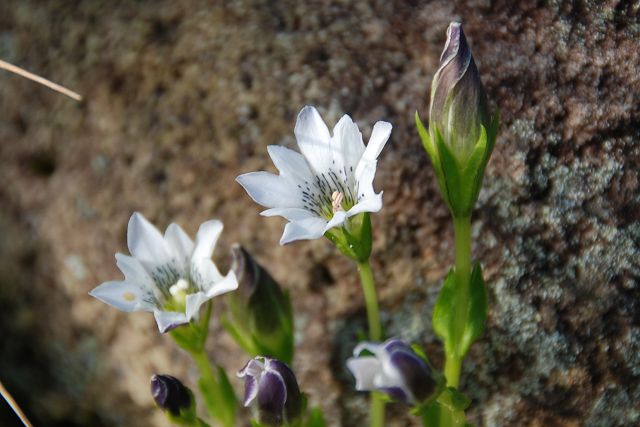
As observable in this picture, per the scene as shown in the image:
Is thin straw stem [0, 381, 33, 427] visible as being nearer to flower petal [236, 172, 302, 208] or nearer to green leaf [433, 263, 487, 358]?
flower petal [236, 172, 302, 208]

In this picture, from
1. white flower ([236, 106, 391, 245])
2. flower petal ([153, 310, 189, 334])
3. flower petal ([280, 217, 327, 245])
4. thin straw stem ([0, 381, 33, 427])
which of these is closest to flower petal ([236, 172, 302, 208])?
white flower ([236, 106, 391, 245])

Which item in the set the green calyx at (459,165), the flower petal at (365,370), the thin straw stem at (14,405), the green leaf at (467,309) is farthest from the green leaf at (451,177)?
the thin straw stem at (14,405)

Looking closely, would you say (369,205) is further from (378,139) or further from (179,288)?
(179,288)

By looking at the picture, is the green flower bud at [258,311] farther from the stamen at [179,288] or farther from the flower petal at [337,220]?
the flower petal at [337,220]

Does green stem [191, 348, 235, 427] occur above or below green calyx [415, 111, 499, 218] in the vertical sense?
below

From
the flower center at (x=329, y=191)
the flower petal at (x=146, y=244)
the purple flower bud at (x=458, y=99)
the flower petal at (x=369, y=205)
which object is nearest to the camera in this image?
the flower petal at (x=369, y=205)

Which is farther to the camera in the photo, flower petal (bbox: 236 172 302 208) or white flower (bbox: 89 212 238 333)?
white flower (bbox: 89 212 238 333)
